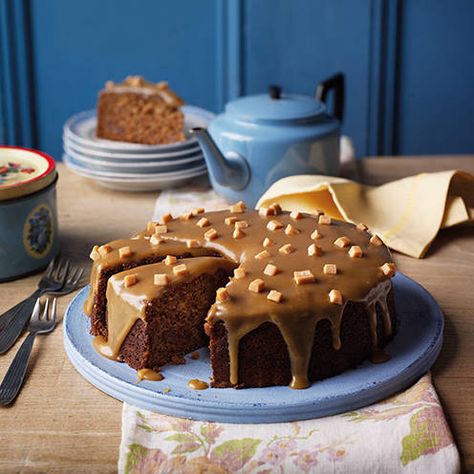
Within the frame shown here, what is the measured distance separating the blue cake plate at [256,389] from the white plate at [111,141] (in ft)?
2.40

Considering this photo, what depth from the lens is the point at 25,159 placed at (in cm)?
152

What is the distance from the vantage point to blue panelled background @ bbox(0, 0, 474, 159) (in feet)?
10.00

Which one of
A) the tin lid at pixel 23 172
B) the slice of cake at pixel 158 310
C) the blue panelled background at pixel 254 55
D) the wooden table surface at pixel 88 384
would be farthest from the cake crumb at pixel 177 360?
the blue panelled background at pixel 254 55

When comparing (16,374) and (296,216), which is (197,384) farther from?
(296,216)

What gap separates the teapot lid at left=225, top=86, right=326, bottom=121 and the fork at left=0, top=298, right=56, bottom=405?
0.62m

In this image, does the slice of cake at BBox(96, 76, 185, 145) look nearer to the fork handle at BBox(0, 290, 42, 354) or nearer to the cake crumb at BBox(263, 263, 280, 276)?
the fork handle at BBox(0, 290, 42, 354)

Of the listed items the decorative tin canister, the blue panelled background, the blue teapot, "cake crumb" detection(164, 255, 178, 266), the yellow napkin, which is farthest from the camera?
the blue panelled background

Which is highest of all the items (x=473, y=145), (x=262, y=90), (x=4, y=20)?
A: (x=4, y=20)

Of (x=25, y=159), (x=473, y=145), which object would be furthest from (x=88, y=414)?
(x=473, y=145)

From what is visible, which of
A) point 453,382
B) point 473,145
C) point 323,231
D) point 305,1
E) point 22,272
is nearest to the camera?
point 453,382

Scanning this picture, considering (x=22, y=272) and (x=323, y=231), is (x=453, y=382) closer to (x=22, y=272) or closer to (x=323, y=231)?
(x=323, y=231)

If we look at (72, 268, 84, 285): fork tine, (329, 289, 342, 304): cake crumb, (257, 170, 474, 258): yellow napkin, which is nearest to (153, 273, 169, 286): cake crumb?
(329, 289, 342, 304): cake crumb

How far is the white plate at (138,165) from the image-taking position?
72.7 inches

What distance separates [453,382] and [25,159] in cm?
83
